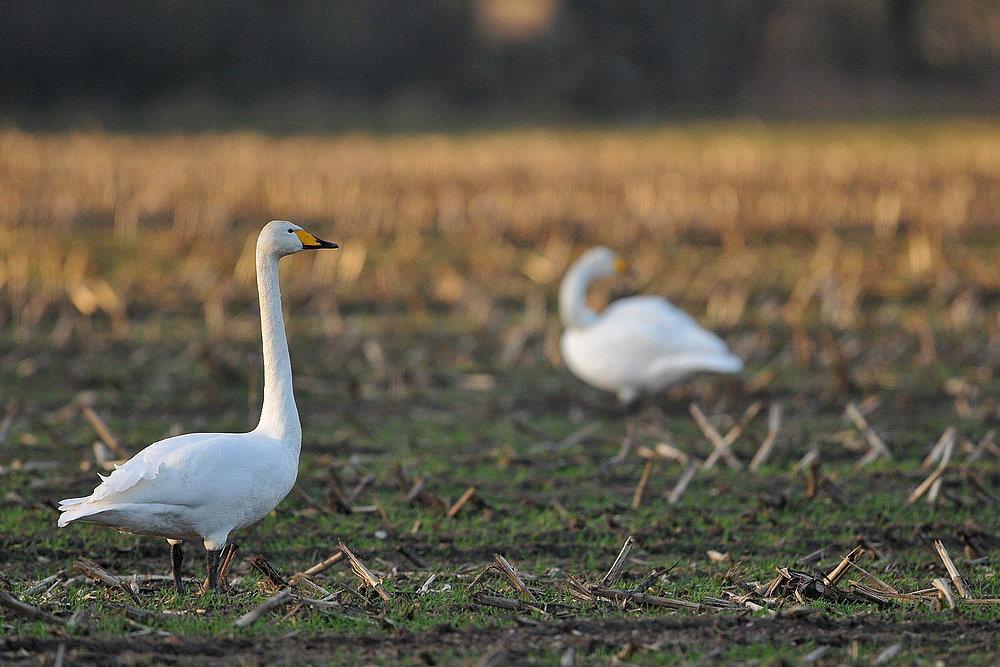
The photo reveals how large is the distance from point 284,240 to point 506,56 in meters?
50.5

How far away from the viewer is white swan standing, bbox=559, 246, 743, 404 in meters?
8.23

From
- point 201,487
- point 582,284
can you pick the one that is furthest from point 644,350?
point 201,487

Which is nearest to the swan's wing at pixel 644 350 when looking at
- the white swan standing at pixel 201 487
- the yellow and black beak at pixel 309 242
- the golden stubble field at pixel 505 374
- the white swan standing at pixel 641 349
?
the white swan standing at pixel 641 349

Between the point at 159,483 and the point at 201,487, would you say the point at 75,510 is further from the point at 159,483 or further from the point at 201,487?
the point at 201,487

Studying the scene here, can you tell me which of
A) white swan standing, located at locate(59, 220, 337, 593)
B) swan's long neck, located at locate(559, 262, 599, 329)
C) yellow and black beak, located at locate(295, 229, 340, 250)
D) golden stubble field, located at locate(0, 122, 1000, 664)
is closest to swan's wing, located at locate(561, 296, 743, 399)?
swan's long neck, located at locate(559, 262, 599, 329)

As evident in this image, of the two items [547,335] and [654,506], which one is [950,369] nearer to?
[547,335]

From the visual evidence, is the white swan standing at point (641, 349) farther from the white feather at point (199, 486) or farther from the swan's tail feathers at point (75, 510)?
the swan's tail feathers at point (75, 510)

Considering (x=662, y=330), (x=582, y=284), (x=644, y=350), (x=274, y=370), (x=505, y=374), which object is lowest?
(x=505, y=374)

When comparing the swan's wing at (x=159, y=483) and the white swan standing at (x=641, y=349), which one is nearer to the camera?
the swan's wing at (x=159, y=483)

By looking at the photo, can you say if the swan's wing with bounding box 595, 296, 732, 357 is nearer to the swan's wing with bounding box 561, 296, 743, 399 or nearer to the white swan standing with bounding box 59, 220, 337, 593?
the swan's wing with bounding box 561, 296, 743, 399

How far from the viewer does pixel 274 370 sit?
188 inches

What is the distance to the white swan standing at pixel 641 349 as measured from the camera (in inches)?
324

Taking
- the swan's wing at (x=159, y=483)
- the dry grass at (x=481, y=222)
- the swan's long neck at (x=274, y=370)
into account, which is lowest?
the dry grass at (x=481, y=222)

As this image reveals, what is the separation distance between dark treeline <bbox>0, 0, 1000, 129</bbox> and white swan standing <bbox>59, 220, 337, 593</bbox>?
3963 cm
